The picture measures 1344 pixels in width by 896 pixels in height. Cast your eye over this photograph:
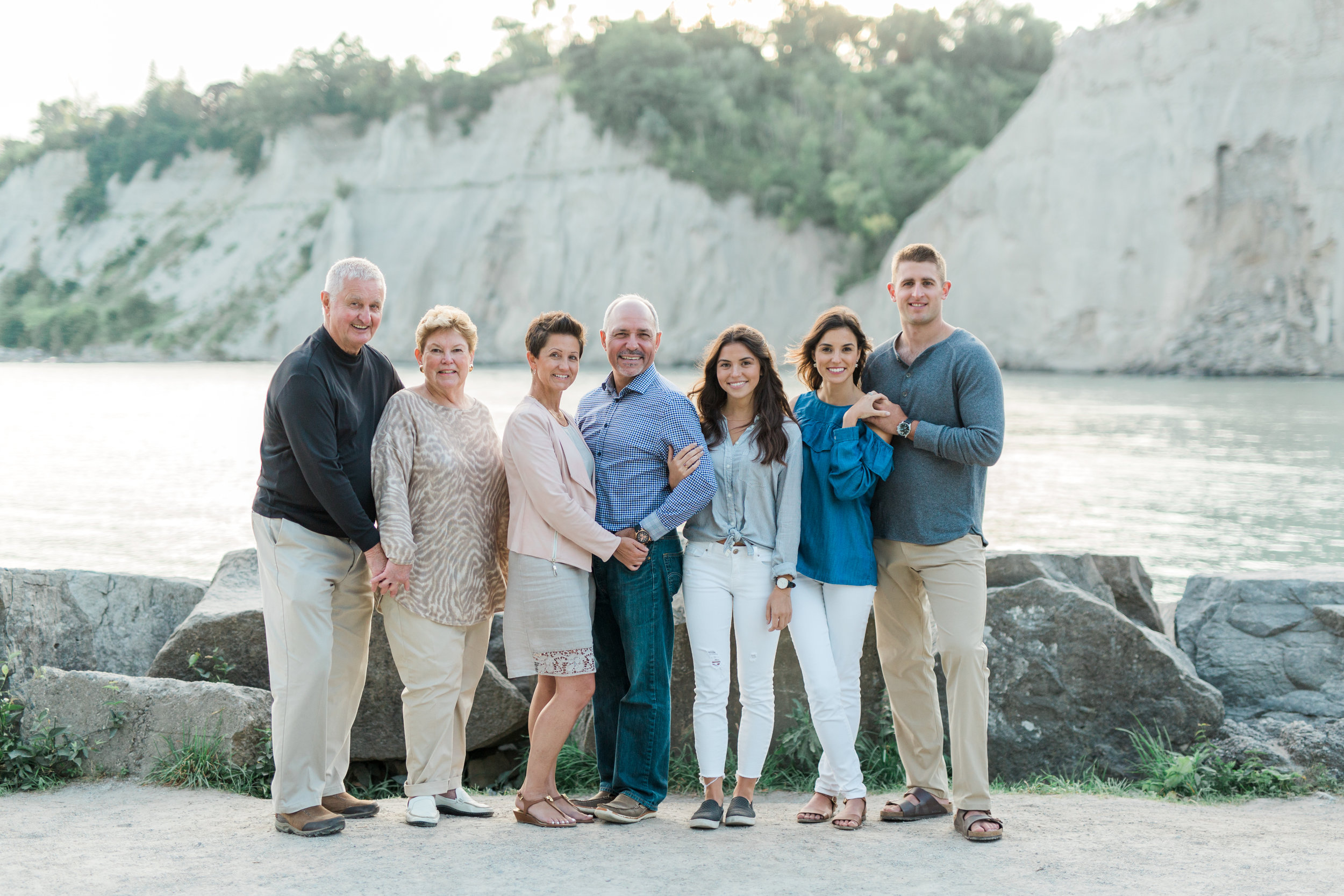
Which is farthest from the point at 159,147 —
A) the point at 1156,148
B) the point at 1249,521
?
the point at 1249,521

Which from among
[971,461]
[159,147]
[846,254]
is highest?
[159,147]

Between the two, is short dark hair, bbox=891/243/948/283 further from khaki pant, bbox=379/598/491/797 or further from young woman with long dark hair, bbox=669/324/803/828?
khaki pant, bbox=379/598/491/797

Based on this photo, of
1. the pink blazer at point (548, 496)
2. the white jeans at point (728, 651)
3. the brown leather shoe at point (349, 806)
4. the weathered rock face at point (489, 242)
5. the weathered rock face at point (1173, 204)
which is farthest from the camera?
the weathered rock face at point (489, 242)

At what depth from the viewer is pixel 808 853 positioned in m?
4.02

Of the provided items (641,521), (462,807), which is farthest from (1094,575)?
(462,807)

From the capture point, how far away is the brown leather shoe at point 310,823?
4.17m

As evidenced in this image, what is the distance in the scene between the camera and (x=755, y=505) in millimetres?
4434

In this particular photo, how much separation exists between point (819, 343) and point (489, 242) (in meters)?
44.1

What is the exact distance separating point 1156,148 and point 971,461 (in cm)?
3456

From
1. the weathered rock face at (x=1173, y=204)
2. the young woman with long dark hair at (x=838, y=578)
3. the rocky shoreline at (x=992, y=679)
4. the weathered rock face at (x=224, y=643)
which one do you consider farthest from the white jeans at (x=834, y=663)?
the weathered rock face at (x=1173, y=204)

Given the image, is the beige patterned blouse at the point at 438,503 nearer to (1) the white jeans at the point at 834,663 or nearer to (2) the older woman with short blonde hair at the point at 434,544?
(2) the older woman with short blonde hair at the point at 434,544

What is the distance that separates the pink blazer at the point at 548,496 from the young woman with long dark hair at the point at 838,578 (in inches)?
34.4

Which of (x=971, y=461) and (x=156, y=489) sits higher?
(x=971, y=461)

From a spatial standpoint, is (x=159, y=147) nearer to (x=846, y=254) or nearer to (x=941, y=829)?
(x=846, y=254)
